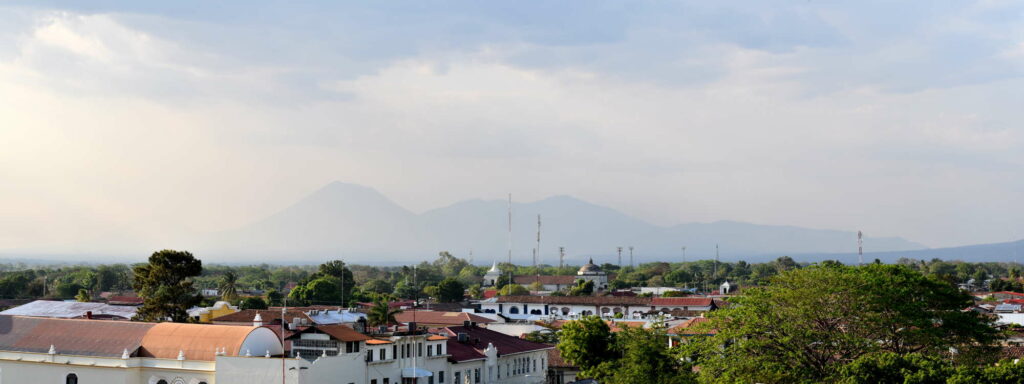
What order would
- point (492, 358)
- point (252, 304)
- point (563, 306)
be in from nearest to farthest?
point (492, 358) → point (252, 304) → point (563, 306)

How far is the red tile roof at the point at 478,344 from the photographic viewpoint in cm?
6202

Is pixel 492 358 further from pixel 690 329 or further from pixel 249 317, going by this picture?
pixel 249 317

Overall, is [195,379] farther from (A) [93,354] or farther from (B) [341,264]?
(B) [341,264]

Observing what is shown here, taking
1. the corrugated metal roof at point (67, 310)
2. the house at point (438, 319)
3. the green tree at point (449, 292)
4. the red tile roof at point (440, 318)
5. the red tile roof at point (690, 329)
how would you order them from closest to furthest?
the red tile roof at point (690, 329) < the corrugated metal roof at point (67, 310) < the house at point (438, 319) < the red tile roof at point (440, 318) < the green tree at point (449, 292)

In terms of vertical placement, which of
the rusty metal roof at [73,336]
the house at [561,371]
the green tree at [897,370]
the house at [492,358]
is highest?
the rusty metal roof at [73,336]

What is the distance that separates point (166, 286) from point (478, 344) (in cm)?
2128

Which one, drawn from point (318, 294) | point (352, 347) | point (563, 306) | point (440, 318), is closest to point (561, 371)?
point (440, 318)

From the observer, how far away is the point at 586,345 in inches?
2645

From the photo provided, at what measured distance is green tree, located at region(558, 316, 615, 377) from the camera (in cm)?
6706

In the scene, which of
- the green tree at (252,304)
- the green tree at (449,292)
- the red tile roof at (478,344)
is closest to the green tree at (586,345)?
the red tile roof at (478,344)

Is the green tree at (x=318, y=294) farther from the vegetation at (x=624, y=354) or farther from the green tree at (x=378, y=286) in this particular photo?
the vegetation at (x=624, y=354)

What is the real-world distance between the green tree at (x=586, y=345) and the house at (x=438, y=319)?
42.7 ft

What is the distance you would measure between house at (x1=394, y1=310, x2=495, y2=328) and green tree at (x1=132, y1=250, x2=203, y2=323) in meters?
15.9

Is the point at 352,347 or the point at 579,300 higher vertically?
the point at 579,300
